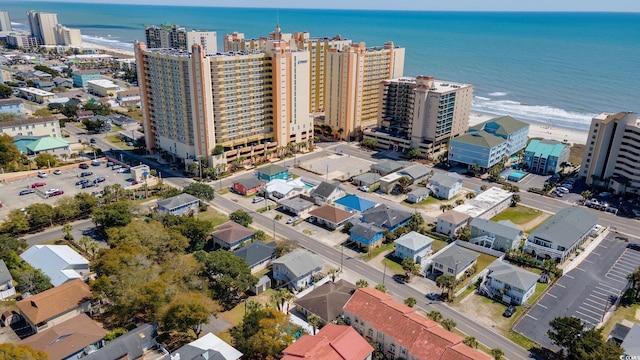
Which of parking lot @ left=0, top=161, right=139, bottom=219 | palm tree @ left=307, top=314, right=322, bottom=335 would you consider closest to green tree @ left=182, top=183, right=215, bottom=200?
parking lot @ left=0, top=161, right=139, bottom=219

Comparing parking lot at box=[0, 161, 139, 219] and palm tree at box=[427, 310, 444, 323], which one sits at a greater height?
palm tree at box=[427, 310, 444, 323]

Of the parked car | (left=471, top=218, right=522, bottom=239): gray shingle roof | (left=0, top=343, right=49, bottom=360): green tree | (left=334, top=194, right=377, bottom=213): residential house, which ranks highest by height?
(left=0, top=343, right=49, bottom=360): green tree

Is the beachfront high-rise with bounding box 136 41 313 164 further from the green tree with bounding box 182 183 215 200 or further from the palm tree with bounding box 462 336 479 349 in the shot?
the palm tree with bounding box 462 336 479 349

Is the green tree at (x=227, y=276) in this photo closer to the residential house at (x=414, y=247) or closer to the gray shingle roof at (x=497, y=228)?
the residential house at (x=414, y=247)

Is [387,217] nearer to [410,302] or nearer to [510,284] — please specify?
[410,302]

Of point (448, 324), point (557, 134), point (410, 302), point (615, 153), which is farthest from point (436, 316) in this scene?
point (557, 134)

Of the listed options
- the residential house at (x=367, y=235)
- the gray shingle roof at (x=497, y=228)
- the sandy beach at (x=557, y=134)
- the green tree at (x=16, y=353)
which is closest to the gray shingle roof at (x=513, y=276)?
the gray shingle roof at (x=497, y=228)
